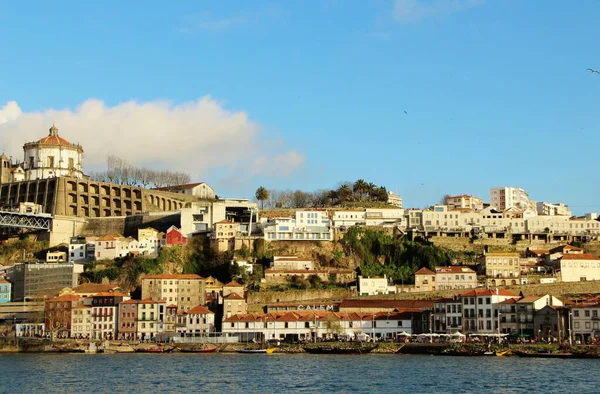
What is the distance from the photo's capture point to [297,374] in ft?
176

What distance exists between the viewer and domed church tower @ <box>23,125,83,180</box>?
113 meters

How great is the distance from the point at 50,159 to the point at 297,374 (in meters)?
68.4

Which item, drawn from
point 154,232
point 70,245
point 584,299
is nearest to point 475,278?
point 584,299

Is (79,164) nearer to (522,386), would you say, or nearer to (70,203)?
(70,203)

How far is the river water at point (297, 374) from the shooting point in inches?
1887

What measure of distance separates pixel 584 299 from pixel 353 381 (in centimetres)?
3424

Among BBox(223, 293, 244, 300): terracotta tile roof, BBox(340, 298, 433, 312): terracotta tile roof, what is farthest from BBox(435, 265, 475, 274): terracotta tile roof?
BBox(223, 293, 244, 300): terracotta tile roof

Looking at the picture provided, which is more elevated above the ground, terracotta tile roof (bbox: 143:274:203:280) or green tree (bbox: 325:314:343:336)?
terracotta tile roof (bbox: 143:274:203:280)

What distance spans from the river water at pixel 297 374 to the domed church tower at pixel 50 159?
48.3 m

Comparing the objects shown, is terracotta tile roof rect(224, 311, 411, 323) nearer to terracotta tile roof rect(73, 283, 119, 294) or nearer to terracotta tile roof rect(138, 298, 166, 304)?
terracotta tile roof rect(138, 298, 166, 304)

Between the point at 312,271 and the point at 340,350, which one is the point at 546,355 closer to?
the point at 340,350

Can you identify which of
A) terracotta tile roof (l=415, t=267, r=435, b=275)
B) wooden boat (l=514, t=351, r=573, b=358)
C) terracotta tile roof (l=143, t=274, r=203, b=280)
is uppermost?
terracotta tile roof (l=415, t=267, r=435, b=275)

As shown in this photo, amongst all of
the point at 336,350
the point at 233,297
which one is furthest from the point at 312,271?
the point at 336,350

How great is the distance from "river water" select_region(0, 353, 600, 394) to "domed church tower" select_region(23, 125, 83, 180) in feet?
158
